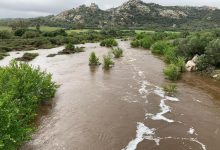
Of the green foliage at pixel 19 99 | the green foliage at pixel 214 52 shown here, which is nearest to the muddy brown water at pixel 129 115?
the green foliage at pixel 19 99

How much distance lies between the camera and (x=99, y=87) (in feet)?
120

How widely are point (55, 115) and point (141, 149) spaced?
936 centimetres

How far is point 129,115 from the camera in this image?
2691 cm

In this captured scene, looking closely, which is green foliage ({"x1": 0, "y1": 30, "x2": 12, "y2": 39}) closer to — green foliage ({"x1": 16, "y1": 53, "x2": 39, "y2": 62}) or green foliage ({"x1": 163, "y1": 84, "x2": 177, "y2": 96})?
green foliage ({"x1": 16, "y1": 53, "x2": 39, "y2": 62})

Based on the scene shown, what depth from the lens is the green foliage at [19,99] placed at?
16562mm

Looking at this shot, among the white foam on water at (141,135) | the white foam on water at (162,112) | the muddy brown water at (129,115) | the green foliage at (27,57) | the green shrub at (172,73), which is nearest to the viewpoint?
the white foam on water at (141,135)

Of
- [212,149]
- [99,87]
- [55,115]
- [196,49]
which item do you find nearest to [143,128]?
[212,149]

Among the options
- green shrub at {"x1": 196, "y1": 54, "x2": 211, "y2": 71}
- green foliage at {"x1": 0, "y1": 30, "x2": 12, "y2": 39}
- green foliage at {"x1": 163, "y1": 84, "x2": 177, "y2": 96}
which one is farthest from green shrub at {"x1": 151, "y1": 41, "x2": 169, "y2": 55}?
green foliage at {"x1": 0, "y1": 30, "x2": 12, "y2": 39}

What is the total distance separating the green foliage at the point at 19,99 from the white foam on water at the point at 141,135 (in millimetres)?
6404

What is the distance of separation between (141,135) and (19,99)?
9.12 m

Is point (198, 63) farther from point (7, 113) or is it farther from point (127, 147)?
point (7, 113)

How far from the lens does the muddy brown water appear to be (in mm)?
21656

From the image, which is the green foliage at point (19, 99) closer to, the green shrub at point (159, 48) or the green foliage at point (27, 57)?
the green foliage at point (27, 57)

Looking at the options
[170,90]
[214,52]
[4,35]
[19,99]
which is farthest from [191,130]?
[4,35]
